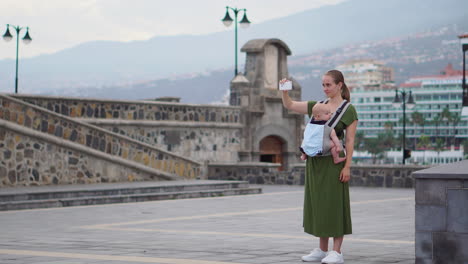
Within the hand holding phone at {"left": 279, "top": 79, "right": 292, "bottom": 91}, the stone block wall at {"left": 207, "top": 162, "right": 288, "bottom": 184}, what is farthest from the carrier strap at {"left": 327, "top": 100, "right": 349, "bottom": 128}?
the stone block wall at {"left": 207, "top": 162, "right": 288, "bottom": 184}

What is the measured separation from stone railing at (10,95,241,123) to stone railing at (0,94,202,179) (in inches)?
106

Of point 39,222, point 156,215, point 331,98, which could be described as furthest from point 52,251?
point 156,215

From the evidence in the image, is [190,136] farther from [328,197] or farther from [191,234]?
[328,197]

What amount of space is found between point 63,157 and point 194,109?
8941mm

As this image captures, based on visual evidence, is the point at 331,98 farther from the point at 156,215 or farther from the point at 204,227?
the point at 156,215

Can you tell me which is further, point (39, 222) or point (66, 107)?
point (66, 107)

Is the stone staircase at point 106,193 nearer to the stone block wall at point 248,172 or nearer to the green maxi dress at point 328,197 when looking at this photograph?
the stone block wall at point 248,172

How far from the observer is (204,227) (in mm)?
11312

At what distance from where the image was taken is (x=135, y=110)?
83.5ft

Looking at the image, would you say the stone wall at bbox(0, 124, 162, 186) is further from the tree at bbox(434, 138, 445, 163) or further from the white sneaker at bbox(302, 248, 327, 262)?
the tree at bbox(434, 138, 445, 163)

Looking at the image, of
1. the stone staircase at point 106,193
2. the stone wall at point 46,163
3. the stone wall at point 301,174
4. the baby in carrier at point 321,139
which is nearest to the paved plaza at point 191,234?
the stone staircase at point 106,193

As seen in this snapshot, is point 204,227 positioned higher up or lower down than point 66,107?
lower down

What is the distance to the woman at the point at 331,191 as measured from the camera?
743cm

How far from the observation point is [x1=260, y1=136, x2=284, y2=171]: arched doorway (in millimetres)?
31281
